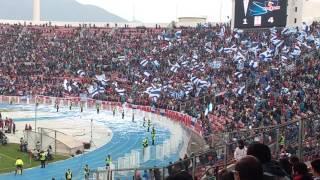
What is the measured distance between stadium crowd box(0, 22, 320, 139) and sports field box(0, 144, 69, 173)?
29.9 feet

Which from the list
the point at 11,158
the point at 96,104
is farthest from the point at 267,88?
the point at 96,104

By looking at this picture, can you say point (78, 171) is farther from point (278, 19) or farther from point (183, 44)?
point (183, 44)

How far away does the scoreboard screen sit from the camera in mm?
46594

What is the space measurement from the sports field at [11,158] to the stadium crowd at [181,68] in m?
9.11

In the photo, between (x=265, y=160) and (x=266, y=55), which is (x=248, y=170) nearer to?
(x=265, y=160)

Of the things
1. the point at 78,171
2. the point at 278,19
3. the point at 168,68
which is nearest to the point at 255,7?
the point at 278,19

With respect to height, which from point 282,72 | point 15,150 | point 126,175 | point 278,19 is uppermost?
point 278,19

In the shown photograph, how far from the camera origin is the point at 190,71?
5088cm

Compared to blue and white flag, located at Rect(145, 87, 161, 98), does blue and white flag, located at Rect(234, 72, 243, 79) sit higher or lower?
higher

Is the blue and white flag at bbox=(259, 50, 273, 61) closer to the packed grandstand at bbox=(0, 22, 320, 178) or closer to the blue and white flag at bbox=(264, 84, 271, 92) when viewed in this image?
the packed grandstand at bbox=(0, 22, 320, 178)

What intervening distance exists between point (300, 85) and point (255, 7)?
17.8 meters

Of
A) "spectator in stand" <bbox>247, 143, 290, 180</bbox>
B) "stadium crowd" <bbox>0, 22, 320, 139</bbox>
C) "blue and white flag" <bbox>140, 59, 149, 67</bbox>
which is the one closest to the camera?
"spectator in stand" <bbox>247, 143, 290, 180</bbox>

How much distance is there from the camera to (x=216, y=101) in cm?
3716

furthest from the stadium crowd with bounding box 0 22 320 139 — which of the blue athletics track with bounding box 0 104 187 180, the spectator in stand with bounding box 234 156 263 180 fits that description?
the spectator in stand with bounding box 234 156 263 180
